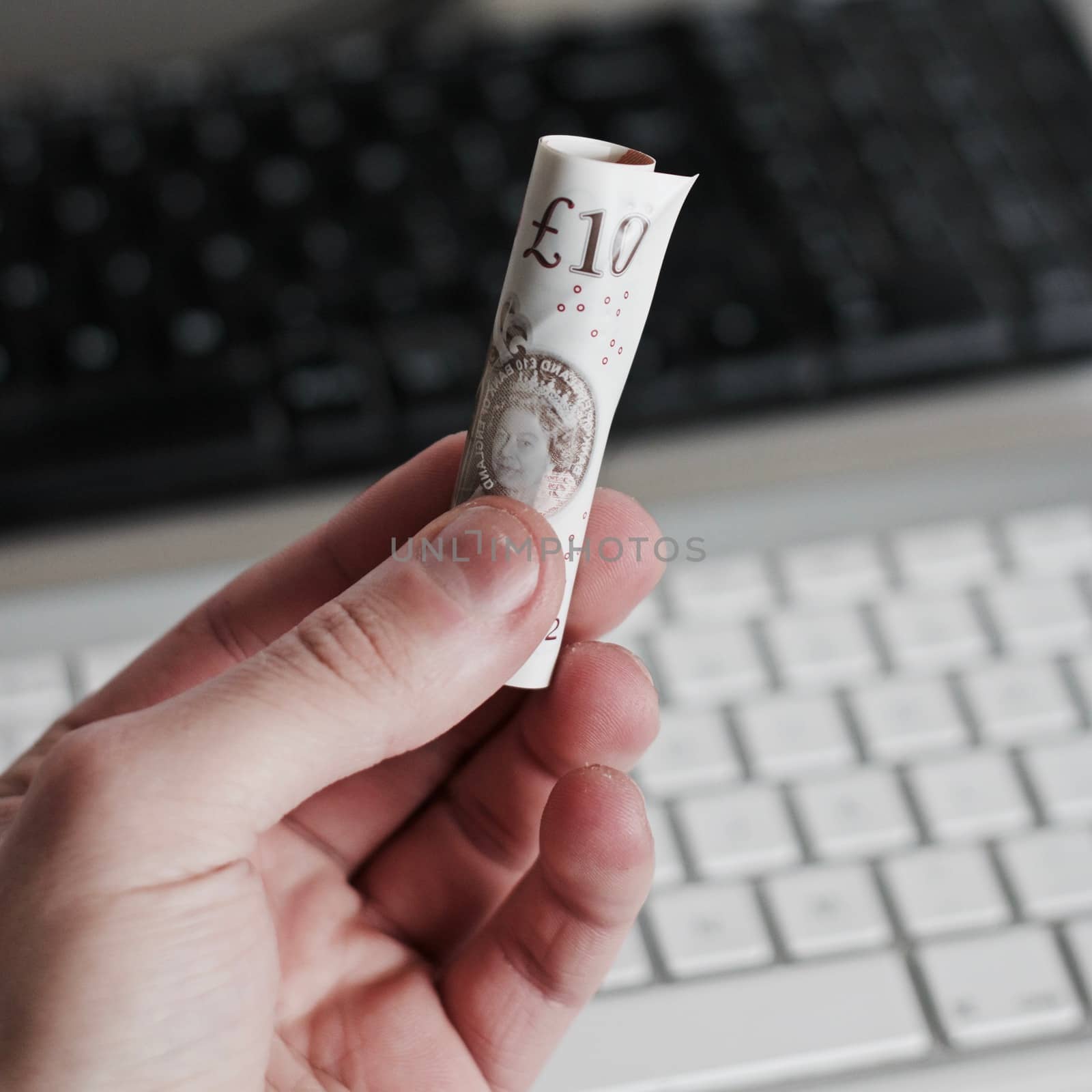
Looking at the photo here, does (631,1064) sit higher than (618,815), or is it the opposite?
(618,815)

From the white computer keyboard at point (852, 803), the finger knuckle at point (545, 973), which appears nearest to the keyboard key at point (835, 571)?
the white computer keyboard at point (852, 803)

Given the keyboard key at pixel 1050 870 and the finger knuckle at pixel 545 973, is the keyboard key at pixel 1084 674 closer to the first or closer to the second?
the keyboard key at pixel 1050 870

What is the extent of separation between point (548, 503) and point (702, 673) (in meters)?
0.16

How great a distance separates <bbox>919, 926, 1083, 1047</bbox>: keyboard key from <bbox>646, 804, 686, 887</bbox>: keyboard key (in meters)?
0.10

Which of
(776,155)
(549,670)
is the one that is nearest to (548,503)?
(549,670)

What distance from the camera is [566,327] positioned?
401 mm

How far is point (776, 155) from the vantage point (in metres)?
0.70

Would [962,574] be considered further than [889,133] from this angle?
No

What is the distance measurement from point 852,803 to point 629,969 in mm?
120

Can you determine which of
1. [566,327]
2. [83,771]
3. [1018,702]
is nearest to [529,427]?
[566,327]

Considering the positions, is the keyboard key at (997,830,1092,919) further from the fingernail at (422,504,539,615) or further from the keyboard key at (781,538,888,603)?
the fingernail at (422,504,539,615)

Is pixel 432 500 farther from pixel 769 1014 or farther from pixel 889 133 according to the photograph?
pixel 889 133

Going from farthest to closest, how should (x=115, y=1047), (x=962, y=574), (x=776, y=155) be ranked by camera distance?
(x=776, y=155), (x=962, y=574), (x=115, y=1047)

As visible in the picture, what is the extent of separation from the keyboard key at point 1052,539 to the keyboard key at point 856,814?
0.14 metres
